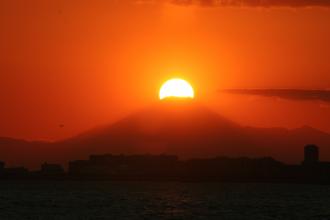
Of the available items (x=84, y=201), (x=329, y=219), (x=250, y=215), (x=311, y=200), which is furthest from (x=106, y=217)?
(x=311, y=200)

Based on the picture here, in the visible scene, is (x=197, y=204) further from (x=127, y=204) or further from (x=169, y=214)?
(x=169, y=214)

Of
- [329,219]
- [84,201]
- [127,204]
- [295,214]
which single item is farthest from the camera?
[84,201]

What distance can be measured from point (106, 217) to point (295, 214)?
72.9 ft

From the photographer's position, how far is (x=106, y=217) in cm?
11512

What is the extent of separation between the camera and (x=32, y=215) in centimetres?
11662

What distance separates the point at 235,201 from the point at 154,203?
16.1 m

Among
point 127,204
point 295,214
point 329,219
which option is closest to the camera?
point 329,219

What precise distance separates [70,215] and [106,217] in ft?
15.8

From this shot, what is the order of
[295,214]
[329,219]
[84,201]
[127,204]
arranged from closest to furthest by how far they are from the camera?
[329,219] → [295,214] → [127,204] → [84,201]

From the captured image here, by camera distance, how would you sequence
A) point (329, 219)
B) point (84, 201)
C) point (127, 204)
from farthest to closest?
point (84, 201) < point (127, 204) < point (329, 219)

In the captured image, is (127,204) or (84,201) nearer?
(127,204)

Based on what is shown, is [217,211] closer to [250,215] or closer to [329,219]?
[250,215]

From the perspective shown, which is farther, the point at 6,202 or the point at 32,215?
the point at 6,202

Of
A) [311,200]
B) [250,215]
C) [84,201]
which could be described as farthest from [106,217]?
[311,200]
